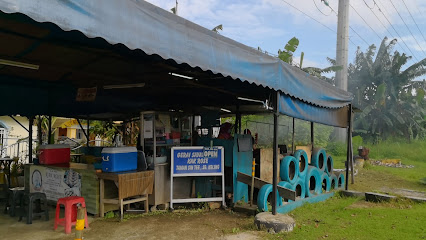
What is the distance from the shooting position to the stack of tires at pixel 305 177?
611 cm

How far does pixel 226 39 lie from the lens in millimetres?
4234

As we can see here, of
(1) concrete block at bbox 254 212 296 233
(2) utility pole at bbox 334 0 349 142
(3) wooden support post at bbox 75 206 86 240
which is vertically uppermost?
(2) utility pole at bbox 334 0 349 142

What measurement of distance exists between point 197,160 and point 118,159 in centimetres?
156

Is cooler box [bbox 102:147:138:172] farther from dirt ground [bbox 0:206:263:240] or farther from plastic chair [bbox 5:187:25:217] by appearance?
plastic chair [bbox 5:187:25:217]

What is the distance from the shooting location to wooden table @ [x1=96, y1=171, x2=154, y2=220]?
5.50m

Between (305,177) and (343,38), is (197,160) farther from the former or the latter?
(343,38)

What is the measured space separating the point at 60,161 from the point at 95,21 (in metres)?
5.06

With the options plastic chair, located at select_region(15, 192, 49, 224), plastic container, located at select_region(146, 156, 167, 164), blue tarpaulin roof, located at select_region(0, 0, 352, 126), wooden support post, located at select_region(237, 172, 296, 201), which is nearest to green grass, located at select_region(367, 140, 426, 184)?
wooden support post, located at select_region(237, 172, 296, 201)

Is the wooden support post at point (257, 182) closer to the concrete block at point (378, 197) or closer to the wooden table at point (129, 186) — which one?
the wooden table at point (129, 186)

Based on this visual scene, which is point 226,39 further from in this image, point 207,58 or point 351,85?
point 351,85

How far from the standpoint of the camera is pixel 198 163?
648 cm

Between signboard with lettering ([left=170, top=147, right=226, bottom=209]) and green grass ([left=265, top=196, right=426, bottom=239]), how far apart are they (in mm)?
1663

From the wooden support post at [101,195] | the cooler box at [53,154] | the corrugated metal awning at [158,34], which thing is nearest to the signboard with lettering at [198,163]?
the wooden support post at [101,195]

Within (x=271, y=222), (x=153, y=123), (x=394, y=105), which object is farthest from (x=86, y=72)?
(x=394, y=105)
